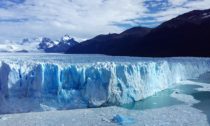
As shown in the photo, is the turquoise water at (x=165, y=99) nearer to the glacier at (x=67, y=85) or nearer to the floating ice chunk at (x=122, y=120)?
the glacier at (x=67, y=85)

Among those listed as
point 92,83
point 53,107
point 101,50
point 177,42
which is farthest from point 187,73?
point 101,50

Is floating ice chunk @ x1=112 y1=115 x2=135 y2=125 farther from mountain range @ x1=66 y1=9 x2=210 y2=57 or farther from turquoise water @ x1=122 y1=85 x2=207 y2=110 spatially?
mountain range @ x1=66 y1=9 x2=210 y2=57

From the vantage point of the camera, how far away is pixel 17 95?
11.8 meters

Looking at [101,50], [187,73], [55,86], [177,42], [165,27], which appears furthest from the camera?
[101,50]

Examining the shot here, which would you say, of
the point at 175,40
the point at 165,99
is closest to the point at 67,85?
the point at 165,99

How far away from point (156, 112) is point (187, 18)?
167 feet

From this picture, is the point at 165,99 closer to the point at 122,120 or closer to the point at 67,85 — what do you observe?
the point at 67,85

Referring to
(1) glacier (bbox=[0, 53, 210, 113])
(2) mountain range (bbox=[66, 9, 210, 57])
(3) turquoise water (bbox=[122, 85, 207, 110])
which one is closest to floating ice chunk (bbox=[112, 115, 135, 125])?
(3) turquoise water (bbox=[122, 85, 207, 110])

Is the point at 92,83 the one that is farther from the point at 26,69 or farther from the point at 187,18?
the point at 187,18

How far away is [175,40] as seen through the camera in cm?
5153

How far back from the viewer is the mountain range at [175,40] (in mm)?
47469

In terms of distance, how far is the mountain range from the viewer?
47.5m

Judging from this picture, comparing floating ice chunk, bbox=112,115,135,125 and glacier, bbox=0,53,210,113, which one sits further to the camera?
glacier, bbox=0,53,210,113

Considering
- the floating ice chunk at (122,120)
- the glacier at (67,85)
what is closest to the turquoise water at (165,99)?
the glacier at (67,85)
